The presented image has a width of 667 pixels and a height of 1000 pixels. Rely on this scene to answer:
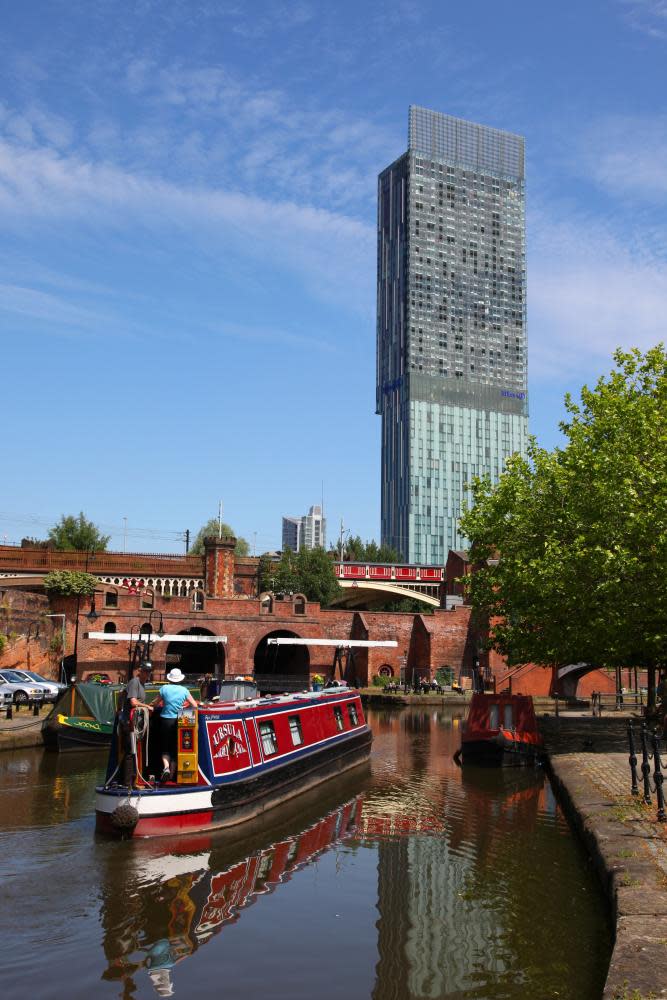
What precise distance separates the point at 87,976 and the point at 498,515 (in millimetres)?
16821

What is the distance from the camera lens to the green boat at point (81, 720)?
2070cm

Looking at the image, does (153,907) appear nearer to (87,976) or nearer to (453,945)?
(87,976)

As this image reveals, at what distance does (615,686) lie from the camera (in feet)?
139

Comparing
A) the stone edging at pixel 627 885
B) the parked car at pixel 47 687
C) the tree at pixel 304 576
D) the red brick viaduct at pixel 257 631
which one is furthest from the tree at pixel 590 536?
the tree at pixel 304 576

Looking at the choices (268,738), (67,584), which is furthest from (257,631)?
(268,738)

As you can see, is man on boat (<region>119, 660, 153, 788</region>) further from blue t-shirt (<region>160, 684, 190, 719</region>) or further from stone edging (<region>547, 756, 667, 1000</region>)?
stone edging (<region>547, 756, 667, 1000</region>)

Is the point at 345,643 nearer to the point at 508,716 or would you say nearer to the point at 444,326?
the point at 508,716

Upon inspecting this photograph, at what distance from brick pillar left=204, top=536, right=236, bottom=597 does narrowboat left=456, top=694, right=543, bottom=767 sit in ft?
114

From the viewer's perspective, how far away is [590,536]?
19719 mm

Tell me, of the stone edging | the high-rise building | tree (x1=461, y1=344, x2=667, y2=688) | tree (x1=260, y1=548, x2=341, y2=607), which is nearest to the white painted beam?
tree (x1=260, y1=548, x2=341, y2=607)

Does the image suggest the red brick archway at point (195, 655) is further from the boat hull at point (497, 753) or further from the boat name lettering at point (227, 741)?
the boat name lettering at point (227, 741)

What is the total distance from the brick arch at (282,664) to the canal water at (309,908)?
27.6 m

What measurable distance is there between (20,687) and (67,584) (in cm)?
1330

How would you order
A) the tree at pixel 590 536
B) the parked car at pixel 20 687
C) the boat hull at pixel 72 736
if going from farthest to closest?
the parked car at pixel 20 687
the boat hull at pixel 72 736
the tree at pixel 590 536
